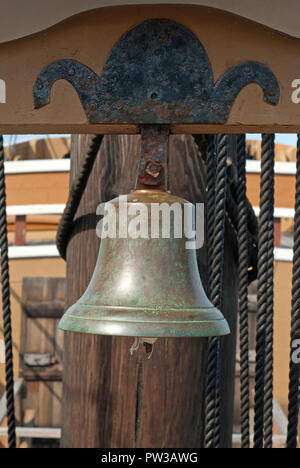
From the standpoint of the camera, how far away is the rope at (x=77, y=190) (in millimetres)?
1402

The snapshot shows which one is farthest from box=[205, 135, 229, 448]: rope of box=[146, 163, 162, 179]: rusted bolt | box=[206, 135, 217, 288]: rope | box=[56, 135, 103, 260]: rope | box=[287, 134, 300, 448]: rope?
box=[146, 163, 162, 179]: rusted bolt

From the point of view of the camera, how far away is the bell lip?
3.01 feet

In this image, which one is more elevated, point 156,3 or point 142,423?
point 156,3

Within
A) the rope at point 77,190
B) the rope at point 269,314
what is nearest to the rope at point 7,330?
the rope at point 77,190

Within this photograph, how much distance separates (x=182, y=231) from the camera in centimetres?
106

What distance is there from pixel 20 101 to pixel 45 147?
6780mm

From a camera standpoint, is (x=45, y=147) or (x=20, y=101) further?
(x=45, y=147)

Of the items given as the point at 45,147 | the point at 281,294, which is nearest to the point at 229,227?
the point at 281,294

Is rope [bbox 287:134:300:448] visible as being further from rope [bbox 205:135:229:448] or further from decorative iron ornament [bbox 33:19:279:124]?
decorative iron ornament [bbox 33:19:279:124]

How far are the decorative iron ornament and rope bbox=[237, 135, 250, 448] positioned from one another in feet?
1.53

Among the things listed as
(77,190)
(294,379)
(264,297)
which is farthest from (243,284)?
(77,190)
